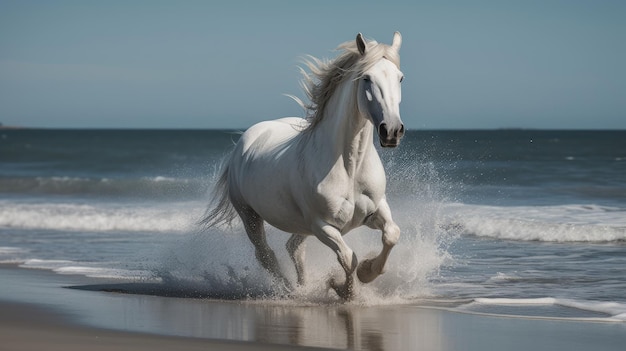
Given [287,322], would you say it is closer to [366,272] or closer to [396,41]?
[366,272]

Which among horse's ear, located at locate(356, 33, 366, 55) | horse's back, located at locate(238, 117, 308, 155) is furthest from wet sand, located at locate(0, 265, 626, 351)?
horse's ear, located at locate(356, 33, 366, 55)

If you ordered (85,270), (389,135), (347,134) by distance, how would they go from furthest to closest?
(85,270) → (347,134) → (389,135)

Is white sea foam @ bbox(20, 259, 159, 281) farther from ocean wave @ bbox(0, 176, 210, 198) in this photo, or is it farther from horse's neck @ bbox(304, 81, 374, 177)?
ocean wave @ bbox(0, 176, 210, 198)

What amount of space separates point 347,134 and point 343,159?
18 centimetres

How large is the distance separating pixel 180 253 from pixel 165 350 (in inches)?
171

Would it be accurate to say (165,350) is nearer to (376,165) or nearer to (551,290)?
(376,165)

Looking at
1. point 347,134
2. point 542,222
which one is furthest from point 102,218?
point 347,134

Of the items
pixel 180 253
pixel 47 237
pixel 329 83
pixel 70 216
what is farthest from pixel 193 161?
pixel 329 83

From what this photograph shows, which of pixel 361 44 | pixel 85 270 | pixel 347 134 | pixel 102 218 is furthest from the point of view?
pixel 102 218

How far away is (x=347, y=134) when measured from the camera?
6.91 meters

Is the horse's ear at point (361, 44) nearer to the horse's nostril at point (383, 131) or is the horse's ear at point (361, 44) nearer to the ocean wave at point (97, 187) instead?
the horse's nostril at point (383, 131)

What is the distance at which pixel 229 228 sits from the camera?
9.47 m

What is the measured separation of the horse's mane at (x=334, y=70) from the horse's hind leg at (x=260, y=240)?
1.38 metres

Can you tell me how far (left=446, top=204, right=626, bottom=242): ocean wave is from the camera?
12977 mm
